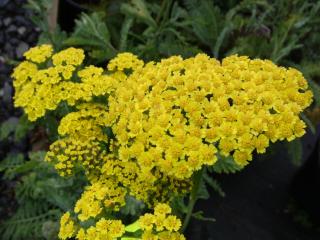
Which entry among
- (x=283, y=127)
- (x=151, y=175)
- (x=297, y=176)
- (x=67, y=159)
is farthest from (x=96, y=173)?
(x=297, y=176)

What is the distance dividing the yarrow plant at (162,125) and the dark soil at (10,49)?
131cm

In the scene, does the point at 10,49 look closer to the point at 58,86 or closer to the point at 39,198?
the point at 39,198

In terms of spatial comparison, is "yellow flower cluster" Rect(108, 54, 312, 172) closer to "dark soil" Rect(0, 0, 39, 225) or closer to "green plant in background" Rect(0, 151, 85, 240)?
"green plant in background" Rect(0, 151, 85, 240)

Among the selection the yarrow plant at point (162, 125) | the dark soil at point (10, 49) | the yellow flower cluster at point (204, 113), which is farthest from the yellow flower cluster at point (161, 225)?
the dark soil at point (10, 49)

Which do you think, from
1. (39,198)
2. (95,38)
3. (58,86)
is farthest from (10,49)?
(58,86)

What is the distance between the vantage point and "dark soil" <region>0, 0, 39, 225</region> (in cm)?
284

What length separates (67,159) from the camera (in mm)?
1505

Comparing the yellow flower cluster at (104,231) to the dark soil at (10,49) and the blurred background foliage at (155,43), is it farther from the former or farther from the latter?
the dark soil at (10,49)

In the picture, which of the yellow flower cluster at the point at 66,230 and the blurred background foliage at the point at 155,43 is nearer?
the yellow flower cluster at the point at 66,230

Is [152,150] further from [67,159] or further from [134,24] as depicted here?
[134,24]

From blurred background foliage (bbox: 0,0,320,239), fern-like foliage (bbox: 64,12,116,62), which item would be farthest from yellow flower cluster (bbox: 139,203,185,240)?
fern-like foliage (bbox: 64,12,116,62)

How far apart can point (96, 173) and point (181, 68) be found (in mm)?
385

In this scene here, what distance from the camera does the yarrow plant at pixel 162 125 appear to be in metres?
1.25

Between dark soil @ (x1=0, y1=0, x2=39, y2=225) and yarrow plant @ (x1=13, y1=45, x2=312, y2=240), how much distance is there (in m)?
1.31
